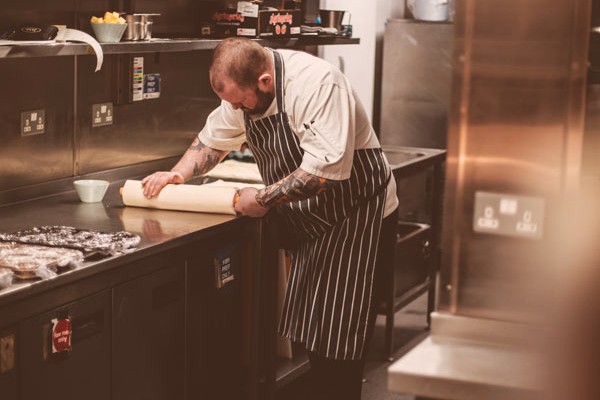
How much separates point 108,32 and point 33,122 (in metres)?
0.45

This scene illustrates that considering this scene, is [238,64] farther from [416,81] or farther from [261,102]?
[416,81]

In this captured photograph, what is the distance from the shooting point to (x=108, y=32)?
12.1 feet

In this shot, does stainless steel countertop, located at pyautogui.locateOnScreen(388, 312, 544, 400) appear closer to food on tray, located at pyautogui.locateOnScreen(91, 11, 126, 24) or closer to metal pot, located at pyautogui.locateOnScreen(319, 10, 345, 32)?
food on tray, located at pyautogui.locateOnScreen(91, 11, 126, 24)

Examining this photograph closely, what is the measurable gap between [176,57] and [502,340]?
290 centimetres

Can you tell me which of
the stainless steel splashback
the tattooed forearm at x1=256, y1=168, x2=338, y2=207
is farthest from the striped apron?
the stainless steel splashback

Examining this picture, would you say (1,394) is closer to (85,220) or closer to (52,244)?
(52,244)

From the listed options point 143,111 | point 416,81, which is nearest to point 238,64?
point 143,111

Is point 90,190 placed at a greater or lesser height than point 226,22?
lesser

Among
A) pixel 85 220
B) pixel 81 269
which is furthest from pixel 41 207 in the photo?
pixel 81 269

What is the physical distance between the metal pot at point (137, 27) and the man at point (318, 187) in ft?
1.37

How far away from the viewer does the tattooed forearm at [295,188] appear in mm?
3447

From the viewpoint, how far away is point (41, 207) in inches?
149

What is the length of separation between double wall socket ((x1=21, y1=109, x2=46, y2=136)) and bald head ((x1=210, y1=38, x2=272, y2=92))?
75 cm

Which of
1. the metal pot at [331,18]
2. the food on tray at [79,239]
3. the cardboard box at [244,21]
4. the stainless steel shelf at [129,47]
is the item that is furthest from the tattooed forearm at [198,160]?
the metal pot at [331,18]
